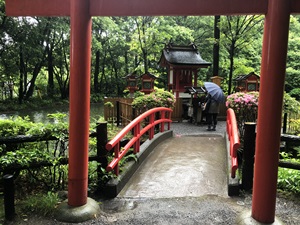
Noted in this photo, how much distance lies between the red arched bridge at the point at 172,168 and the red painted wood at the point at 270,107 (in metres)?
1.21

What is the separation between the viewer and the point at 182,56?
16.9 m

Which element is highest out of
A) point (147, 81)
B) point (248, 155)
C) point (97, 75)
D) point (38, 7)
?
point (97, 75)

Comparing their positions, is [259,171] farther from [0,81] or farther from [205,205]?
[0,81]

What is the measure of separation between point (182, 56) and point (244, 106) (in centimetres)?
944

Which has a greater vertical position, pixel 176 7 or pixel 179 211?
pixel 176 7

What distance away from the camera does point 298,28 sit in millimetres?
21453

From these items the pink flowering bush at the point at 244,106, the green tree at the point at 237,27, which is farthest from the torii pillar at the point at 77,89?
the green tree at the point at 237,27

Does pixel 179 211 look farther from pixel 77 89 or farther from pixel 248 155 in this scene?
Answer: pixel 77 89

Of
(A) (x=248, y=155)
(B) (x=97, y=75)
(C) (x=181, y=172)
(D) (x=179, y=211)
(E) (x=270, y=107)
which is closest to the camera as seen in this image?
(E) (x=270, y=107)

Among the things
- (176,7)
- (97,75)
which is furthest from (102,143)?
(97,75)

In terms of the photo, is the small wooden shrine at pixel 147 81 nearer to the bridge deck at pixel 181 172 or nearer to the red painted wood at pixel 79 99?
the bridge deck at pixel 181 172

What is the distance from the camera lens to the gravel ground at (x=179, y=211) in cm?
375

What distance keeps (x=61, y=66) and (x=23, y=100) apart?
7.09 metres

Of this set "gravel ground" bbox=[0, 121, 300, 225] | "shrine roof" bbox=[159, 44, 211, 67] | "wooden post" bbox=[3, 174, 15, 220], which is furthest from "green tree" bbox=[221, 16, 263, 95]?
"wooden post" bbox=[3, 174, 15, 220]
